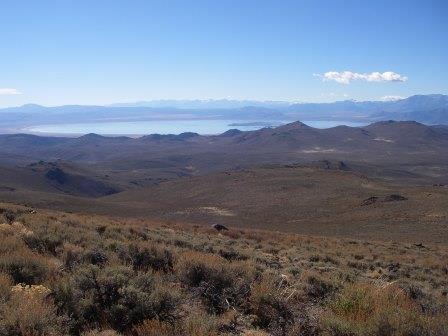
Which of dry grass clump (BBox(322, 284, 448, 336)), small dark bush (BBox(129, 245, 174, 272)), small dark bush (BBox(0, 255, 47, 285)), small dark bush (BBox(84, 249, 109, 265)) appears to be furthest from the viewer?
small dark bush (BBox(129, 245, 174, 272))

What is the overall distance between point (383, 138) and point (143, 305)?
199447 millimetres

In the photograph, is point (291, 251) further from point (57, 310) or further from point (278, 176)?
point (278, 176)

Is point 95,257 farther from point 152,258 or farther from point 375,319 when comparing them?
point 375,319

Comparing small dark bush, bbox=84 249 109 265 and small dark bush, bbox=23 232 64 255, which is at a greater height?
small dark bush, bbox=84 249 109 265

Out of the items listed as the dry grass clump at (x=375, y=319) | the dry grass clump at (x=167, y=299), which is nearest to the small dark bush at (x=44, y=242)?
the dry grass clump at (x=167, y=299)

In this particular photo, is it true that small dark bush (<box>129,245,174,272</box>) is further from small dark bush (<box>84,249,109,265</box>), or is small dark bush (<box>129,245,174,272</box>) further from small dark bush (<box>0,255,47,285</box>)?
small dark bush (<box>0,255,47,285</box>)

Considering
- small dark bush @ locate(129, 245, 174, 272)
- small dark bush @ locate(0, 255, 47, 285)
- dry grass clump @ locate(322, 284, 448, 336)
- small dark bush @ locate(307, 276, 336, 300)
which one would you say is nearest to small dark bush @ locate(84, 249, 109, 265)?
small dark bush @ locate(129, 245, 174, 272)

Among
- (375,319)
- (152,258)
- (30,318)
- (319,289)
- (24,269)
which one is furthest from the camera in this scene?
(152,258)

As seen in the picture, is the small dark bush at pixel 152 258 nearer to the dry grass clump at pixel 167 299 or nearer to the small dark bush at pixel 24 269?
the dry grass clump at pixel 167 299

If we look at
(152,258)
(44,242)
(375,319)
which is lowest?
(152,258)

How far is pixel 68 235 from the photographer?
10.6 meters

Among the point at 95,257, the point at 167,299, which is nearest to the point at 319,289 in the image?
the point at 167,299

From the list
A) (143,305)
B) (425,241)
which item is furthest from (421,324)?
(425,241)

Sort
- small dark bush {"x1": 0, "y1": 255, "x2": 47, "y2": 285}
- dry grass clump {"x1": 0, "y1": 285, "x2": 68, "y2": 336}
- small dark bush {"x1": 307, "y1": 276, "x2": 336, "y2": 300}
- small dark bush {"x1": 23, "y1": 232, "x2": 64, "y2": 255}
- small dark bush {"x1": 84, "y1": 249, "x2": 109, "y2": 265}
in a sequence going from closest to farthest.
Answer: dry grass clump {"x1": 0, "y1": 285, "x2": 68, "y2": 336}
small dark bush {"x1": 0, "y1": 255, "x2": 47, "y2": 285}
small dark bush {"x1": 84, "y1": 249, "x2": 109, "y2": 265}
small dark bush {"x1": 307, "y1": 276, "x2": 336, "y2": 300}
small dark bush {"x1": 23, "y1": 232, "x2": 64, "y2": 255}
